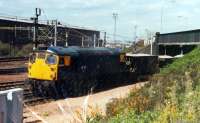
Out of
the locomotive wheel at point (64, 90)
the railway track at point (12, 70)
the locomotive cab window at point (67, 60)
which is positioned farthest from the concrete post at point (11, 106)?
the railway track at point (12, 70)

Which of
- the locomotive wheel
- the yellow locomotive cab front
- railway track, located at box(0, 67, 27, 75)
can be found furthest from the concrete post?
railway track, located at box(0, 67, 27, 75)

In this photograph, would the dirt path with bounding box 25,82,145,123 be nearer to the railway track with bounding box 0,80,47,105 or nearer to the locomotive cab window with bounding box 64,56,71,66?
the railway track with bounding box 0,80,47,105

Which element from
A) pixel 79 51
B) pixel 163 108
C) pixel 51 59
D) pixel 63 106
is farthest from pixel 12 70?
pixel 163 108

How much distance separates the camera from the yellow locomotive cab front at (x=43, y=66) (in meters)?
32.1

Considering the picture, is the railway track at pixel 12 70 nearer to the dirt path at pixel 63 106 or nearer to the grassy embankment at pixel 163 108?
the dirt path at pixel 63 106

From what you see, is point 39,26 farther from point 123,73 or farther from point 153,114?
point 153,114

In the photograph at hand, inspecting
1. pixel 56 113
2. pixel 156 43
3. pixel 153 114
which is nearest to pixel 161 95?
pixel 153 114

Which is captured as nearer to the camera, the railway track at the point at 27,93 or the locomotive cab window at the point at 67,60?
the railway track at the point at 27,93

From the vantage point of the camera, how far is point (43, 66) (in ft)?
107

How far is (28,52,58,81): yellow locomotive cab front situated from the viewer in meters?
32.1

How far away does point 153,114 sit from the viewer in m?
8.62

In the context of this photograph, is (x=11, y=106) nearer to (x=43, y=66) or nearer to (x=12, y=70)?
(x=43, y=66)

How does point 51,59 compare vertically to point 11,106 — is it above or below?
below

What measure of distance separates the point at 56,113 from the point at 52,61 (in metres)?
8.06
